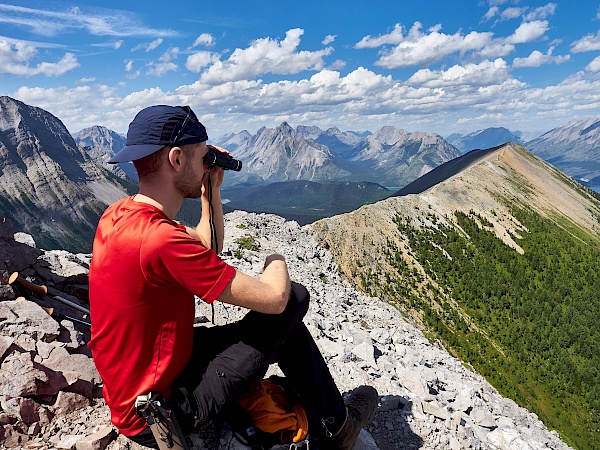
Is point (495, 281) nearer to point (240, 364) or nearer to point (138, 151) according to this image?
point (240, 364)

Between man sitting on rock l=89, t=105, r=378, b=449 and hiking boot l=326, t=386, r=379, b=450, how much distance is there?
3.82 feet

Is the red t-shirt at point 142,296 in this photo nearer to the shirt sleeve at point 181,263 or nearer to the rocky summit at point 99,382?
the shirt sleeve at point 181,263

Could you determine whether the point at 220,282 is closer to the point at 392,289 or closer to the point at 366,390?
the point at 366,390

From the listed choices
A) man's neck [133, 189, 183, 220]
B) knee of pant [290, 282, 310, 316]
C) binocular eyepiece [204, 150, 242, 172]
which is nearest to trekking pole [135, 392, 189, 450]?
knee of pant [290, 282, 310, 316]

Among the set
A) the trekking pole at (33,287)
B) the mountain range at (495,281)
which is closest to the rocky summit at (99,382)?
the trekking pole at (33,287)

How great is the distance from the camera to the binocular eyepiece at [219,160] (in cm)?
439

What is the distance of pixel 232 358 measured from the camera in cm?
447

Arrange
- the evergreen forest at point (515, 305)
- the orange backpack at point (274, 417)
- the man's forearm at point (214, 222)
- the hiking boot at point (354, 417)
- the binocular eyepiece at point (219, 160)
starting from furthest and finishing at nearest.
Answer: the evergreen forest at point (515, 305)
the hiking boot at point (354, 417)
the man's forearm at point (214, 222)
the orange backpack at point (274, 417)
the binocular eyepiece at point (219, 160)

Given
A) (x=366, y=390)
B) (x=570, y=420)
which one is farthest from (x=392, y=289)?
(x=366, y=390)

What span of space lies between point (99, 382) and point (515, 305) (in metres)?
80.7

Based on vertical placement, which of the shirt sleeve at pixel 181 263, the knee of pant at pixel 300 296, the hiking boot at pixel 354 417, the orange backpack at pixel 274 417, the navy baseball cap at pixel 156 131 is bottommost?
the hiking boot at pixel 354 417

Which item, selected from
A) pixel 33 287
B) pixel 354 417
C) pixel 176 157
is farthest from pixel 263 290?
pixel 33 287

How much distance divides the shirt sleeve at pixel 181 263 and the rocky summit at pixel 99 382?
277 cm

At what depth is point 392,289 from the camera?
6419cm
